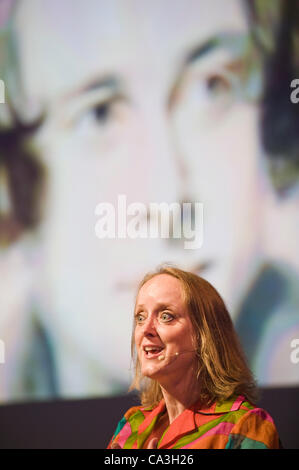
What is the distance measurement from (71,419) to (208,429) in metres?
2.35

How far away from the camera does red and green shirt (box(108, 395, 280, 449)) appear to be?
1.84 metres

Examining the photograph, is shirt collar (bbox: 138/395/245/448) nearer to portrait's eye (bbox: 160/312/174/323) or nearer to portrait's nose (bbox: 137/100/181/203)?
portrait's eye (bbox: 160/312/174/323)

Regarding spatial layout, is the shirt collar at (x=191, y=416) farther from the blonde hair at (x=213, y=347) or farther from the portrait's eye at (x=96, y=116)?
the portrait's eye at (x=96, y=116)

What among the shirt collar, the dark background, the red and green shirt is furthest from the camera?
the dark background

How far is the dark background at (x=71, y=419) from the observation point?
4.11 m

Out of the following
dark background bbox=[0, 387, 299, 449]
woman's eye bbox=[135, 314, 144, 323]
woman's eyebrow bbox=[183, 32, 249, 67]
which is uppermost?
woman's eyebrow bbox=[183, 32, 249, 67]

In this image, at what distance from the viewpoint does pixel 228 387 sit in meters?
A: 2.00

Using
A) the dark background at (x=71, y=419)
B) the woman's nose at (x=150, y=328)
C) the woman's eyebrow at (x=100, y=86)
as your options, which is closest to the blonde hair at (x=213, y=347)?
the woman's nose at (x=150, y=328)

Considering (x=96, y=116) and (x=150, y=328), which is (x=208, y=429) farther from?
(x=96, y=116)

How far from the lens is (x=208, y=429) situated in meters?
1.93

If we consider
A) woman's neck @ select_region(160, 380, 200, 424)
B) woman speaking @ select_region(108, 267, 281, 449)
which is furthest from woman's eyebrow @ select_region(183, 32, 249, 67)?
woman's neck @ select_region(160, 380, 200, 424)

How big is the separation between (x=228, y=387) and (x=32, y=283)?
A: 230 centimetres

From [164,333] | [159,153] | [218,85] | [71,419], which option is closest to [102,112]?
[159,153]
